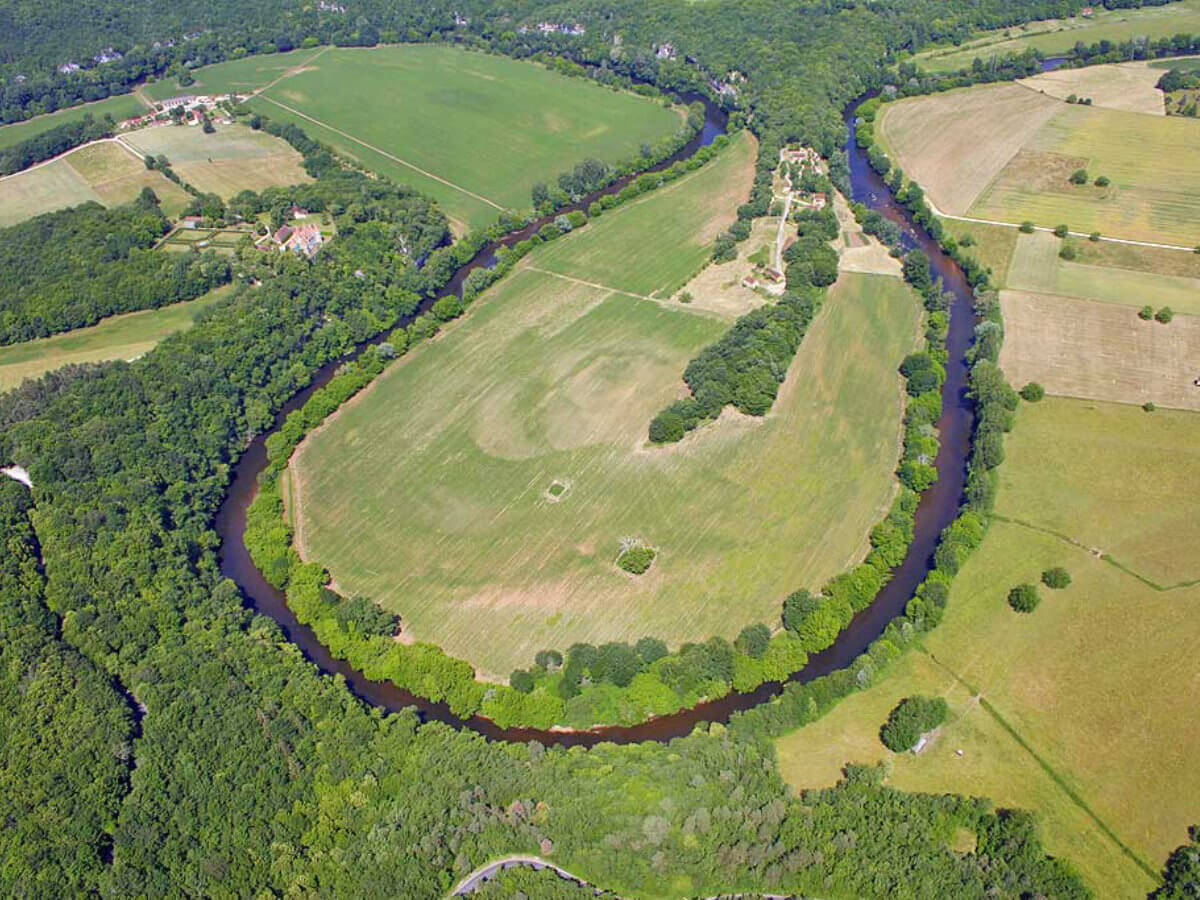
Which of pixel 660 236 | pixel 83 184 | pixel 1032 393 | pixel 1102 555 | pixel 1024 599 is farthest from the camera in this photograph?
pixel 83 184

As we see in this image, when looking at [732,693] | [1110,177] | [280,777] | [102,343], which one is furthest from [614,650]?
[1110,177]

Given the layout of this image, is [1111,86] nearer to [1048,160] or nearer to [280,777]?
[1048,160]

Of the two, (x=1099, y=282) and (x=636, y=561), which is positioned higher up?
(x=1099, y=282)

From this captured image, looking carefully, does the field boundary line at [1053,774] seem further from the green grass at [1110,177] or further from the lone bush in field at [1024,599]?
the green grass at [1110,177]

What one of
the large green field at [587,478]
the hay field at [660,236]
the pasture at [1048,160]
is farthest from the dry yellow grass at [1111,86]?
the large green field at [587,478]

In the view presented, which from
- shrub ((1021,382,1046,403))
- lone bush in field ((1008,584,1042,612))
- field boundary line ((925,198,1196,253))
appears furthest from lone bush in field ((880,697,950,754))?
field boundary line ((925,198,1196,253))

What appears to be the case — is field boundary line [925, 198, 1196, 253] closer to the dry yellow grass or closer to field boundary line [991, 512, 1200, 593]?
the dry yellow grass
